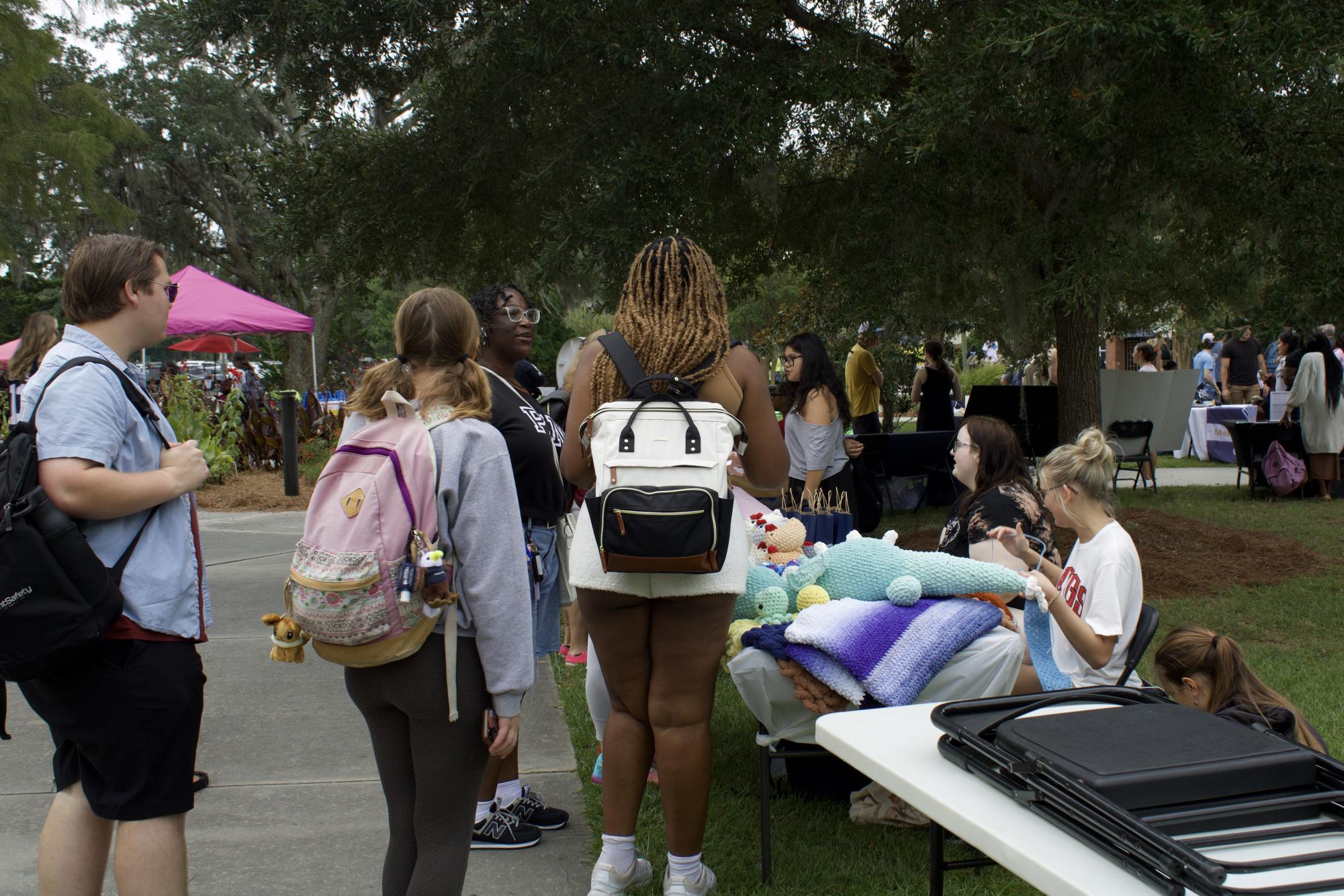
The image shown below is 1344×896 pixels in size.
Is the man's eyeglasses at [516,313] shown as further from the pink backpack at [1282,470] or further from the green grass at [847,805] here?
the pink backpack at [1282,470]

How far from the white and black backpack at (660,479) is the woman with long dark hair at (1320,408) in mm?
10716

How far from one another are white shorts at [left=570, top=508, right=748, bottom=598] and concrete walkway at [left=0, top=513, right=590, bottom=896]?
55 centimetres

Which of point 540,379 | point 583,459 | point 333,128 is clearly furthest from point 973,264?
point 583,459

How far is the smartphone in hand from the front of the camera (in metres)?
2.29

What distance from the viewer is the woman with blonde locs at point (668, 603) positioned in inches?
107

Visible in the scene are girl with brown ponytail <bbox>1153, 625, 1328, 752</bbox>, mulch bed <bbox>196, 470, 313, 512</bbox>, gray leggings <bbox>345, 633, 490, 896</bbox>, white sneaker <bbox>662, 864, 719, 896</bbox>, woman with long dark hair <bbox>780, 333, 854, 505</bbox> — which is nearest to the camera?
gray leggings <bbox>345, 633, 490, 896</bbox>

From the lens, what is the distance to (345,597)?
2.12m

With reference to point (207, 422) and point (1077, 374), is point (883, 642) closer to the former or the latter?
point (1077, 374)

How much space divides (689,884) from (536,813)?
869 millimetres

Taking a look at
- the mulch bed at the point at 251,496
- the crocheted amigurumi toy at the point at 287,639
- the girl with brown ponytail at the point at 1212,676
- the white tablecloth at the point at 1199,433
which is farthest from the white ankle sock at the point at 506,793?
the white tablecloth at the point at 1199,433

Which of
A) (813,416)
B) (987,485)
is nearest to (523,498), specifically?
(987,485)

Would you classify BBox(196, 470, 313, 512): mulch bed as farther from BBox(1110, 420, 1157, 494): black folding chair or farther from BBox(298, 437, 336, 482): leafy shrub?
BBox(1110, 420, 1157, 494): black folding chair

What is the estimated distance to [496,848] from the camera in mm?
3426

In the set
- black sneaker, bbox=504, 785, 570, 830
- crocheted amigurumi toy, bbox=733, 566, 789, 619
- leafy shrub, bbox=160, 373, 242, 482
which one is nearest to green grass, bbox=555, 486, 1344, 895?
black sneaker, bbox=504, 785, 570, 830
